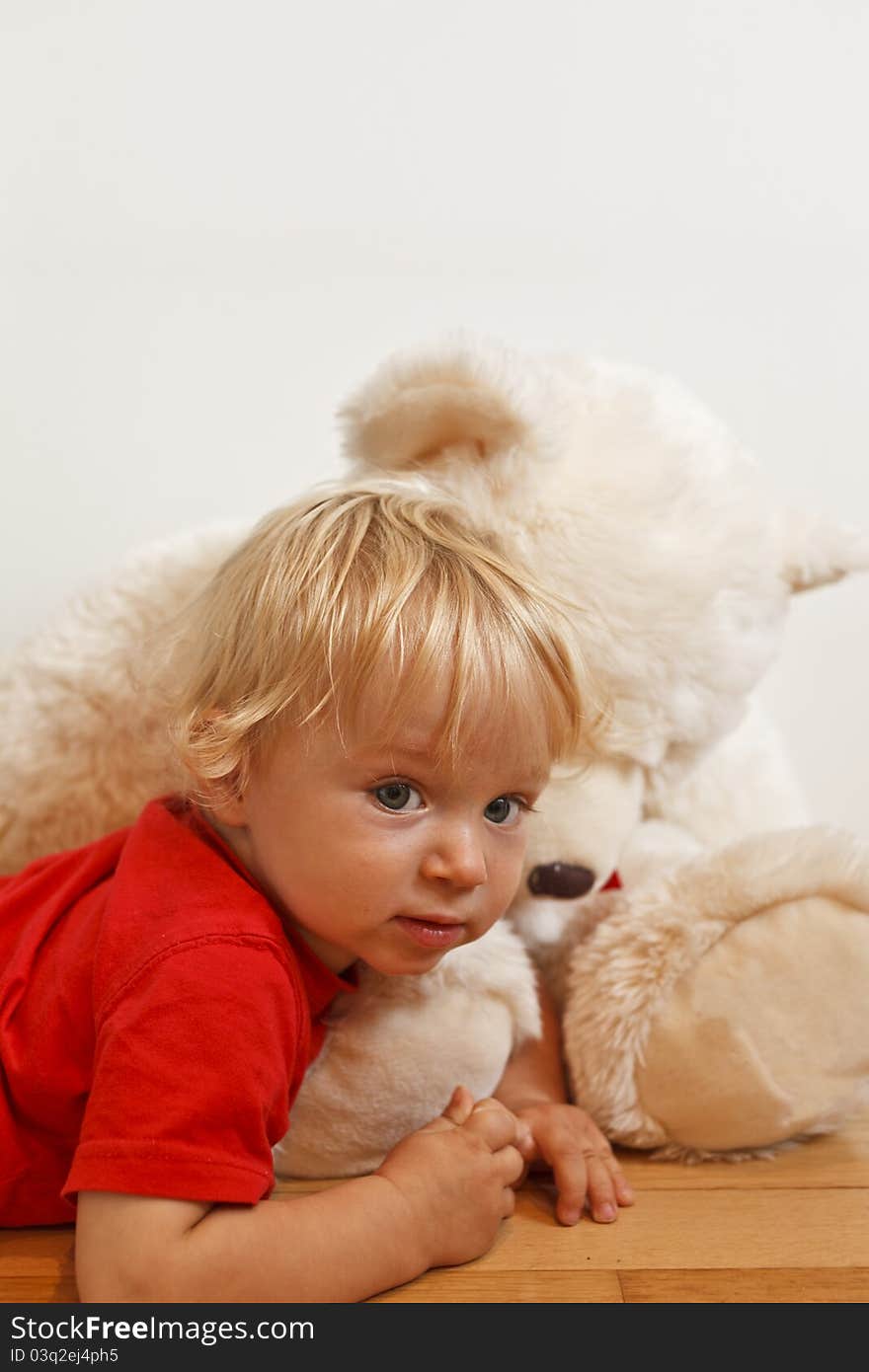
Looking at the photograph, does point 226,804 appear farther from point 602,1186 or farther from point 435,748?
point 602,1186

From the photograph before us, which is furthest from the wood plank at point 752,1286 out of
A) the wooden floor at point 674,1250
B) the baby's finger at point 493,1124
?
the baby's finger at point 493,1124

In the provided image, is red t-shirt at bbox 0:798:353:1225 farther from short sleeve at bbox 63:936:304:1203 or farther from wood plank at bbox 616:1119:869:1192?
wood plank at bbox 616:1119:869:1192

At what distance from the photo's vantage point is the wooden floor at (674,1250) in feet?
2.48

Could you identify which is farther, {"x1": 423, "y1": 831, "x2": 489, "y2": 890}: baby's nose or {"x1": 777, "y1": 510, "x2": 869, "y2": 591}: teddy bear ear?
{"x1": 777, "y1": 510, "x2": 869, "y2": 591}: teddy bear ear

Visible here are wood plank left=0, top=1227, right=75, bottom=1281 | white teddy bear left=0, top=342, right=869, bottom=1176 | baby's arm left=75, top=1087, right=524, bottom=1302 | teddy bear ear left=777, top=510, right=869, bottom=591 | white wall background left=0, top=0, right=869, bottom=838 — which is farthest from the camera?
white wall background left=0, top=0, right=869, bottom=838

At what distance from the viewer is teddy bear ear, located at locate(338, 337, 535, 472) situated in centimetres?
90

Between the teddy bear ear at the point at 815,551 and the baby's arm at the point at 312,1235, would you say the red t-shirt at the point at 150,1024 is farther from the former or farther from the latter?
the teddy bear ear at the point at 815,551

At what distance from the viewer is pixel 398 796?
0.76m

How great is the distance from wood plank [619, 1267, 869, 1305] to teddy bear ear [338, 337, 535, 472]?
1.82ft

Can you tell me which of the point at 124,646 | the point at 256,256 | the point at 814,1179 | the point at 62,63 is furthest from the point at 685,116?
the point at 814,1179

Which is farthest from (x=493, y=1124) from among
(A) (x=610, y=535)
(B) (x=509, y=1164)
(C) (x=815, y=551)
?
(C) (x=815, y=551)

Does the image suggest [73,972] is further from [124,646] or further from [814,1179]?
[814,1179]

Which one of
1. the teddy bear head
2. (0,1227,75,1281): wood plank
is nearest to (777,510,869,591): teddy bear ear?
the teddy bear head

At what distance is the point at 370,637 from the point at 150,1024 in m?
0.25
